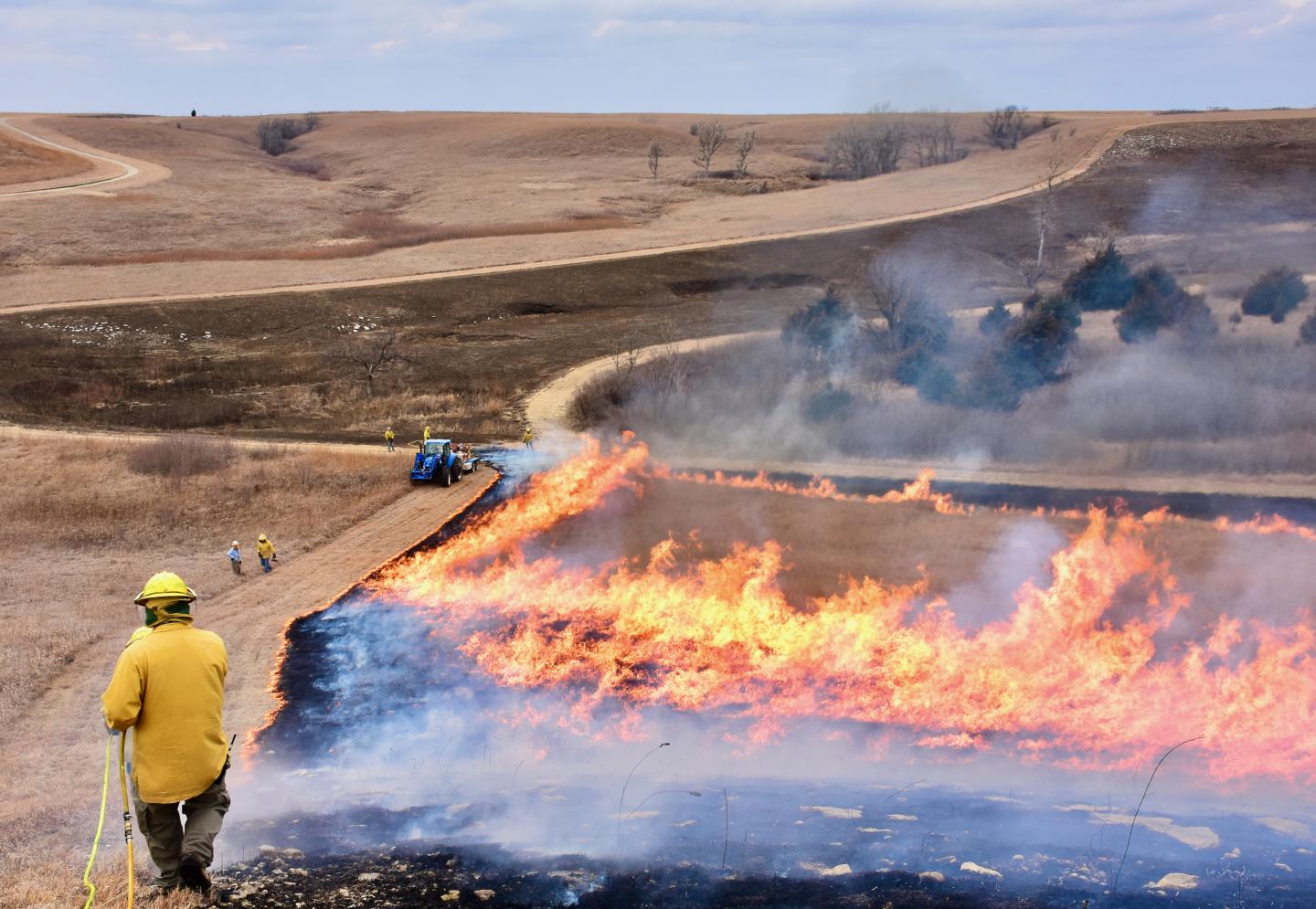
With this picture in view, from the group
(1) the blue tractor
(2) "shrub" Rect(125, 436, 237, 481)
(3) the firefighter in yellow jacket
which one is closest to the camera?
(3) the firefighter in yellow jacket

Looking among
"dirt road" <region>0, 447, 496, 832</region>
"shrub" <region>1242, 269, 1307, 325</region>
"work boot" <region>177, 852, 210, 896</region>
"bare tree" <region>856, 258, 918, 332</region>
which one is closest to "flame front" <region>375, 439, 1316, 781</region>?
"dirt road" <region>0, 447, 496, 832</region>

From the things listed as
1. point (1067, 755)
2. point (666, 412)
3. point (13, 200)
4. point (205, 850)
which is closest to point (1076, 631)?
point (1067, 755)

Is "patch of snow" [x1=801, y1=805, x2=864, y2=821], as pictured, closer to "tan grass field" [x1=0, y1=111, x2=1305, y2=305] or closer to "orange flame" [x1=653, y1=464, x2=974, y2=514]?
"orange flame" [x1=653, y1=464, x2=974, y2=514]

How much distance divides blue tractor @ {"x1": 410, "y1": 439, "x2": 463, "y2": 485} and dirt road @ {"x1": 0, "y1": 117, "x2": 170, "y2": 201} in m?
72.9

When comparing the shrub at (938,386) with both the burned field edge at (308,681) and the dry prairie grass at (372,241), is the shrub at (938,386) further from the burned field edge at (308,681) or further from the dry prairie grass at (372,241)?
the dry prairie grass at (372,241)

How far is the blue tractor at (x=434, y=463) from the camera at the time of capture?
39.9 meters

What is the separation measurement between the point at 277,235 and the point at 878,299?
53.6m

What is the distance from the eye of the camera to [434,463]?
3994cm

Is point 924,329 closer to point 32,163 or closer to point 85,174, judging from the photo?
point 85,174

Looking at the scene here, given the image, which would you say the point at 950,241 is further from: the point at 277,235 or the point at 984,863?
the point at 984,863

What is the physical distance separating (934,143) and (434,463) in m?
108

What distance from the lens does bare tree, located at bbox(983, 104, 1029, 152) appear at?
142500 mm

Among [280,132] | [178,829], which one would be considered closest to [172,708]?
[178,829]

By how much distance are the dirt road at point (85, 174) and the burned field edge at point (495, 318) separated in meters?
42.1
